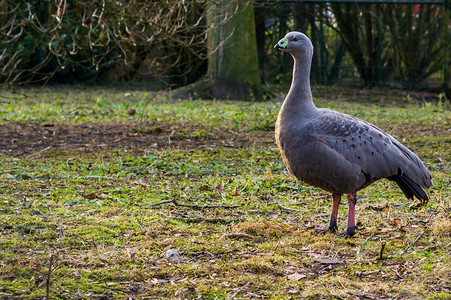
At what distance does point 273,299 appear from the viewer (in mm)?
3021

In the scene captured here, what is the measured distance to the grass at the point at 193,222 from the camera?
3.17 meters

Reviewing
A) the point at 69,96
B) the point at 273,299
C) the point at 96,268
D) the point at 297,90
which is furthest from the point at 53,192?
the point at 69,96

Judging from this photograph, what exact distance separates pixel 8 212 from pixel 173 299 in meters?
1.91

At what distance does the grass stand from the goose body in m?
0.34

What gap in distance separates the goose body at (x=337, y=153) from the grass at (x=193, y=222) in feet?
1.13

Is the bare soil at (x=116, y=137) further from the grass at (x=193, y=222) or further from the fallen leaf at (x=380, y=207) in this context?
the fallen leaf at (x=380, y=207)

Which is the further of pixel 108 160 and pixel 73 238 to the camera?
pixel 108 160

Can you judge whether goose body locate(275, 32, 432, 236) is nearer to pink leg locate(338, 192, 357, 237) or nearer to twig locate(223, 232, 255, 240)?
pink leg locate(338, 192, 357, 237)

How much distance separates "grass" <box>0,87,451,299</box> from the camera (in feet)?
10.4

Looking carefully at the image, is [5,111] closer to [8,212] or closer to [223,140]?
[223,140]

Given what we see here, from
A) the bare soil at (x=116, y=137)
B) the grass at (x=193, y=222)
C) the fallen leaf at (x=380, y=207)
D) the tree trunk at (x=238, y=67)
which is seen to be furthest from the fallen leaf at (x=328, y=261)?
the tree trunk at (x=238, y=67)

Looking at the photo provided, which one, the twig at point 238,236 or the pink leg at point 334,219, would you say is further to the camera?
the pink leg at point 334,219

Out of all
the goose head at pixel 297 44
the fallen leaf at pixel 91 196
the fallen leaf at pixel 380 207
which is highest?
the goose head at pixel 297 44

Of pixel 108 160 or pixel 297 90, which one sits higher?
pixel 297 90
